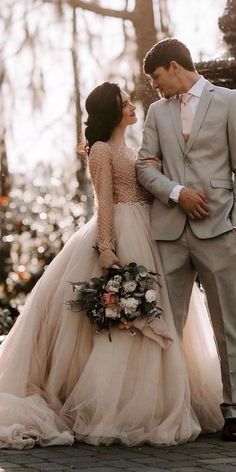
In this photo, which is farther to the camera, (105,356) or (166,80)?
(166,80)

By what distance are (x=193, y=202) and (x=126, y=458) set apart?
57.9 inches

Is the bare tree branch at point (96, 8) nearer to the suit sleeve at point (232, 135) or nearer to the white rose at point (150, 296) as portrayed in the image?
the suit sleeve at point (232, 135)

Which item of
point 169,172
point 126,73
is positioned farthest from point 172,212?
point 126,73

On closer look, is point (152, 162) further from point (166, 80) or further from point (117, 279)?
point (117, 279)

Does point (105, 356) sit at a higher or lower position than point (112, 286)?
lower

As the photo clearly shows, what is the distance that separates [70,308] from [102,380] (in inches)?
18.8

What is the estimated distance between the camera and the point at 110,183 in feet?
21.8

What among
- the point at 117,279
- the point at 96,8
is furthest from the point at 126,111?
the point at 96,8

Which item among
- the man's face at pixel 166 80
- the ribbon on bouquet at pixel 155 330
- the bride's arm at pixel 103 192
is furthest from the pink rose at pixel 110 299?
the man's face at pixel 166 80

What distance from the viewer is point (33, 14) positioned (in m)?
17.8

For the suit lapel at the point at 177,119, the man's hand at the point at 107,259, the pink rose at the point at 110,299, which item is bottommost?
the pink rose at the point at 110,299

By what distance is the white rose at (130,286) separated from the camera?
6.36 meters

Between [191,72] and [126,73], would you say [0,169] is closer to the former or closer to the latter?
[126,73]

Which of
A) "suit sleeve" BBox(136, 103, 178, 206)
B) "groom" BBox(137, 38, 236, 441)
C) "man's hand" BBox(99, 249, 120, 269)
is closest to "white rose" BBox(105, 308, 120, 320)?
"man's hand" BBox(99, 249, 120, 269)
